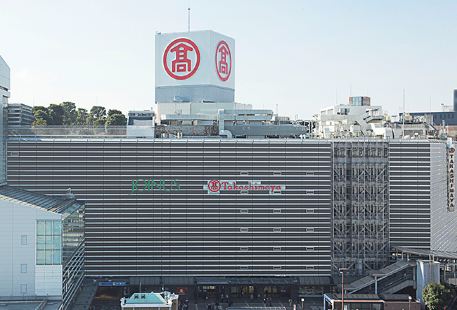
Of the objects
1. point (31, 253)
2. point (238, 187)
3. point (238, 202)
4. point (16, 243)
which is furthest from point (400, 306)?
point (16, 243)

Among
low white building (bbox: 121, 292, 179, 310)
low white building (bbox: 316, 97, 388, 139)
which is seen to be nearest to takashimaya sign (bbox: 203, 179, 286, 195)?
low white building (bbox: 316, 97, 388, 139)

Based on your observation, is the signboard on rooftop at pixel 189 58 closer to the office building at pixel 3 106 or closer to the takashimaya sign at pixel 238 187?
the takashimaya sign at pixel 238 187

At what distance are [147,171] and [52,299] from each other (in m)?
37.3

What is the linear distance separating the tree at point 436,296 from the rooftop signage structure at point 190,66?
211 feet

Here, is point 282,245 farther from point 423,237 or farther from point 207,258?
point 423,237

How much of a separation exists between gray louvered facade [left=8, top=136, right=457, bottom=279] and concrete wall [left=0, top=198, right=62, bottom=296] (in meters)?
30.8

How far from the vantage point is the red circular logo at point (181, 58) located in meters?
144

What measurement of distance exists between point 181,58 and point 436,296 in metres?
71.9

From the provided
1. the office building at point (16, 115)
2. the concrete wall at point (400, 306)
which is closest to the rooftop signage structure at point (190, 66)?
the office building at point (16, 115)

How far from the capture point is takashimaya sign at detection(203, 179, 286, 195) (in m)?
119

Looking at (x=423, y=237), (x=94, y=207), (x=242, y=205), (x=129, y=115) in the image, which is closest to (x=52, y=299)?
(x=94, y=207)

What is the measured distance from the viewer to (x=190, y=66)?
475 feet

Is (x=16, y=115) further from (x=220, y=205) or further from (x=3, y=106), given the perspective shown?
(x=220, y=205)

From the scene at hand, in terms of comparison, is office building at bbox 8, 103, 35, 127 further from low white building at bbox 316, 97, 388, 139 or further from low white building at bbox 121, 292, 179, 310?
low white building at bbox 316, 97, 388, 139
